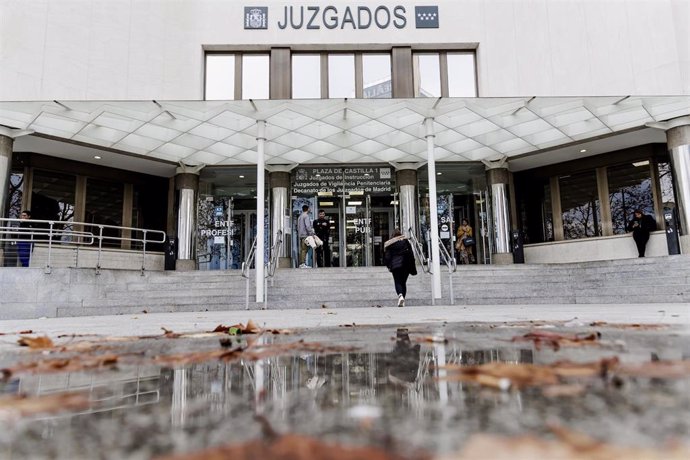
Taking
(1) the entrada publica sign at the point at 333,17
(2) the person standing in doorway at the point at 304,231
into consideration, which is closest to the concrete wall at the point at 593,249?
(2) the person standing in doorway at the point at 304,231

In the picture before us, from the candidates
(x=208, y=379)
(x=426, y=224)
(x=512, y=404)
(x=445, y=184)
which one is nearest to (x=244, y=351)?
(x=208, y=379)

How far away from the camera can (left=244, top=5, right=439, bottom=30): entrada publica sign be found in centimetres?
1494

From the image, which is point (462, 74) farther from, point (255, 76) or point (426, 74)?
point (255, 76)

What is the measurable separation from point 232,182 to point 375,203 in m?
5.64

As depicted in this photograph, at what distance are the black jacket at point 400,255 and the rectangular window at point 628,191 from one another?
11.1m

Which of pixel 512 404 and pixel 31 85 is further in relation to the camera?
pixel 31 85

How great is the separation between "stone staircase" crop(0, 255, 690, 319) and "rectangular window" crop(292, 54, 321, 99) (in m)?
6.82

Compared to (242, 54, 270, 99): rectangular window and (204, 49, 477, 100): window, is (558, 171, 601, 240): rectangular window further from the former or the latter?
(242, 54, 270, 99): rectangular window

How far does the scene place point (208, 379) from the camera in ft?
4.91

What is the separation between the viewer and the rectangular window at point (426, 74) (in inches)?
602

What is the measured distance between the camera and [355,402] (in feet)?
3.67

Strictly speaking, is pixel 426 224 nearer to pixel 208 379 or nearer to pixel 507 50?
pixel 507 50

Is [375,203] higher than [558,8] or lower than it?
lower

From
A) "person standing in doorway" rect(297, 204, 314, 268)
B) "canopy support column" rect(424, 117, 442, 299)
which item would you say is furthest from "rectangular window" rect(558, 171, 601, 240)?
"person standing in doorway" rect(297, 204, 314, 268)
